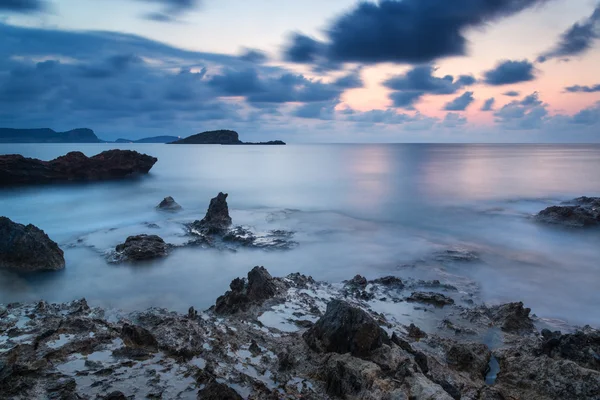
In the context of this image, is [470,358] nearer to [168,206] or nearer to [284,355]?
[284,355]

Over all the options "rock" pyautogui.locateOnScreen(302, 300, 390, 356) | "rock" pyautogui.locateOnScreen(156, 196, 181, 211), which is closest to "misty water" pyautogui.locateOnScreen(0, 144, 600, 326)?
"rock" pyautogui.locateOnScreen(156, 196, 181, 211)

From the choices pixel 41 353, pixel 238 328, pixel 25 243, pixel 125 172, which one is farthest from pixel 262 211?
pixel 125 172

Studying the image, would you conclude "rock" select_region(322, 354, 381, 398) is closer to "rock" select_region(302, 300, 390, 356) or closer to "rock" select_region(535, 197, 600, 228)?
"rock" select_region(302, 300, 390, 356)

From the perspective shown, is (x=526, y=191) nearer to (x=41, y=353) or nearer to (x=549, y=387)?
(x=549, y=387)

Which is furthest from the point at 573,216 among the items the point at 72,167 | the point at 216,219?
the point at 72,167

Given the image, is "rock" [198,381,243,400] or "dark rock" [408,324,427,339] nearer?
"rock" [198,381,243,400]

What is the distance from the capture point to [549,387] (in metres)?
4.81

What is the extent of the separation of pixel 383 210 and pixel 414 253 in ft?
30.4

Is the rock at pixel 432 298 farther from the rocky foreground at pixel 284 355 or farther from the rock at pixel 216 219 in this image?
the rock at pixel 216 219

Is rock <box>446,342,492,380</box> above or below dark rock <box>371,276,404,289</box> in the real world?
above

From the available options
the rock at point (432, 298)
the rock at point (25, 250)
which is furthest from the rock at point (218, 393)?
the rock at point (25, 250)

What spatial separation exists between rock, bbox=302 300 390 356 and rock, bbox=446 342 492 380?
1216 mm

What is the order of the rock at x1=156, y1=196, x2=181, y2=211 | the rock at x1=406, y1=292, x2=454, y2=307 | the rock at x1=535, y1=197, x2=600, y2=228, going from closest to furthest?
the rock at x1=406, y1=292, x2=454, y2=307, the rock at x1=535, y1=197, x2=600, y2=228, the rock at x1=156, y1=196, x2=181, y2=211

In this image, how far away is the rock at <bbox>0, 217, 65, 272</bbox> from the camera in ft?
33.9
